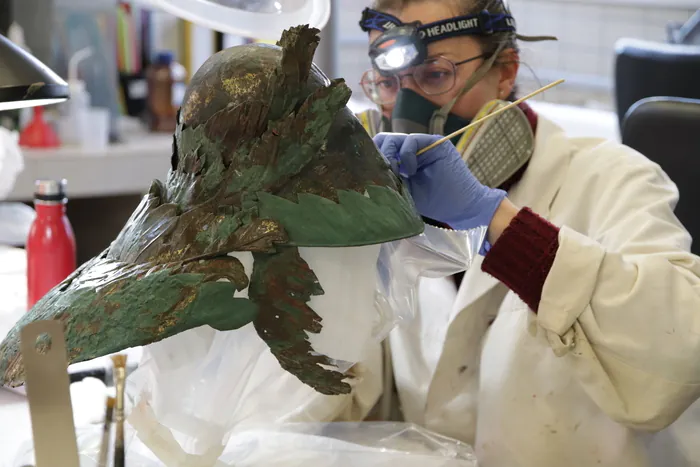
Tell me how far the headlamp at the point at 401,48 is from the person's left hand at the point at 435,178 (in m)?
0.29

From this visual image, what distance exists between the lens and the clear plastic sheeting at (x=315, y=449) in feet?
3.66

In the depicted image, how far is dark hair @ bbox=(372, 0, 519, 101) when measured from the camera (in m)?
1.41

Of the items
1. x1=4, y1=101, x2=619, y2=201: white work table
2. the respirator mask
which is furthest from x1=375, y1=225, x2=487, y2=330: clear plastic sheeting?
x1=4, y1=101, x2=619, y2=201: white work table

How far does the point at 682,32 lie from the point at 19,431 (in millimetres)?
2282

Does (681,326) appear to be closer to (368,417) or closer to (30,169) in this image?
(368,417)

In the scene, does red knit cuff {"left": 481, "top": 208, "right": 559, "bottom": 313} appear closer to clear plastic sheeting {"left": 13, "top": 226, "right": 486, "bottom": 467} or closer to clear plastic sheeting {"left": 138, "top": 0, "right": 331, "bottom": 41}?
clear plastic sheeting {"left": 13, "top": 226, "right": 486, "bottom": 467}

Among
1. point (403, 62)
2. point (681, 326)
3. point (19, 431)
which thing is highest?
point (403, 62)

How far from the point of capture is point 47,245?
1691 millimetres

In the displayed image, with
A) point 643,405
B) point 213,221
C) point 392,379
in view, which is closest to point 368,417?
point 392,379

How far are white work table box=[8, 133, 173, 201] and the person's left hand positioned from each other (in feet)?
7.33

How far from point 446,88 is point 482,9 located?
0.15 meters

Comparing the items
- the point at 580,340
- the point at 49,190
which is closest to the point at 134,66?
the point at 49,190

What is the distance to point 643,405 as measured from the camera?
1200 millimetres

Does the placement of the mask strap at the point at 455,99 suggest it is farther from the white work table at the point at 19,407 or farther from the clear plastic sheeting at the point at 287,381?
the white work table at the point at 19,407
